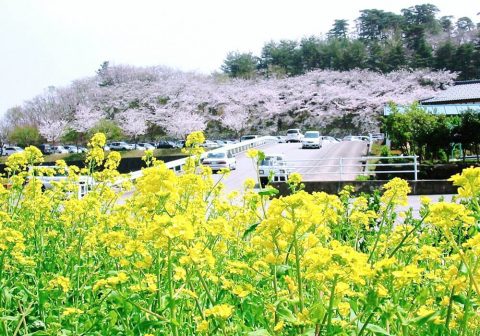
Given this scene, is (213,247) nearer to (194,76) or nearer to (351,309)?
(351,309)

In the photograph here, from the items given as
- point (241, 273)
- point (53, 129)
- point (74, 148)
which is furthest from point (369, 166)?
point (53, 129)

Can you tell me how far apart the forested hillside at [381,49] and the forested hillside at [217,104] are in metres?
3.29

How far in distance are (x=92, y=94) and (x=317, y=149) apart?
89.2 ft

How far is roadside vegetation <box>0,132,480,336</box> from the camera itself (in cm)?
153

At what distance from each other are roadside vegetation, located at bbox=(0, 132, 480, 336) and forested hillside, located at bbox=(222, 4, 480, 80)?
50168 mm

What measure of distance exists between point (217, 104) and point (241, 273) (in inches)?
1822

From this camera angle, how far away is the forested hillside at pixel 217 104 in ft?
150

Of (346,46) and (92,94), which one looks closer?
(92,94)

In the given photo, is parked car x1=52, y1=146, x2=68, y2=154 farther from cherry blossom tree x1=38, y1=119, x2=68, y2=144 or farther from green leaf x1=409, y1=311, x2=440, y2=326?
green leaf x1=409, y1=311, x2=440, y2=326

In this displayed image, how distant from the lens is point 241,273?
230 centimetres

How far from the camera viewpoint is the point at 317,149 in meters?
30.0

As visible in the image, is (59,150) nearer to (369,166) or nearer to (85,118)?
(85,118)

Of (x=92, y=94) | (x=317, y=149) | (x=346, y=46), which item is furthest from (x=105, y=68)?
(x=317, y=149)

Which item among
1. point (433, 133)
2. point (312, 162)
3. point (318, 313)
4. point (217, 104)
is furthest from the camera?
point (217, 104)
